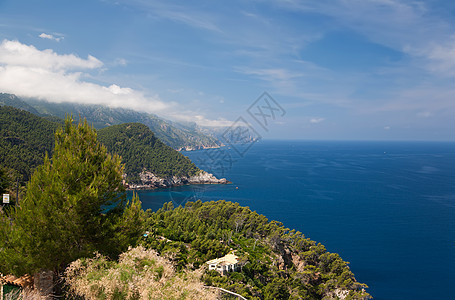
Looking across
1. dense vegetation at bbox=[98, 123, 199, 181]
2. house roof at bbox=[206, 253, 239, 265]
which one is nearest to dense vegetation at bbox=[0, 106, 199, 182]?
dense vegetation at bbox=[98, 123, 199, 181]

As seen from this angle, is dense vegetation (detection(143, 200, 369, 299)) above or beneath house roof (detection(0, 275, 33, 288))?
beneath

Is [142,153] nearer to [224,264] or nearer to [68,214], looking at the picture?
[224,264]

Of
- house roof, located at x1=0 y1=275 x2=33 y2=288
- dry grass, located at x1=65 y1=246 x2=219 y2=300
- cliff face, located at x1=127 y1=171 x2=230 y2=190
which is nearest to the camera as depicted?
dry grass, located at x1=65 y1=246 x2=219 y2=300

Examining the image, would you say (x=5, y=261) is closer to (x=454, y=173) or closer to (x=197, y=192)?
(x=197, y=192)

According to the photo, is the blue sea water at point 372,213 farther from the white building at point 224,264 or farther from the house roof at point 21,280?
the house roof at point 21,280

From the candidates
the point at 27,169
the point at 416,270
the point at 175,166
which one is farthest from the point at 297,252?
the point at 175,166

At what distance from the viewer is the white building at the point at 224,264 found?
20484 mm

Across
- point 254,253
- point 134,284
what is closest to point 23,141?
point 254,253

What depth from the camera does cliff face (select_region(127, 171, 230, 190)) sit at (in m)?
86.1

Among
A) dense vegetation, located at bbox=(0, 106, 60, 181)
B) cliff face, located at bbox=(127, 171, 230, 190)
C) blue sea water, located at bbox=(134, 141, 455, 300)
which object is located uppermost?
dense vegetation, located at bbox=(0, 106, 60, 181)

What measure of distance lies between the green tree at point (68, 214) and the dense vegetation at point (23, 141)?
49.1 meters

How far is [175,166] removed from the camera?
95.1 m

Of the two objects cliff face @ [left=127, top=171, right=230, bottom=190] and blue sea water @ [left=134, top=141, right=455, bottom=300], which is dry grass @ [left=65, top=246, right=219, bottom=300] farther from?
cliff face @ [left=127, top=171, right=230, bottom=190]

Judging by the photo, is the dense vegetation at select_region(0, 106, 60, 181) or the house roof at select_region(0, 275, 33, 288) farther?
the dense vegetation at select_region(0, 106, 60, 181)
